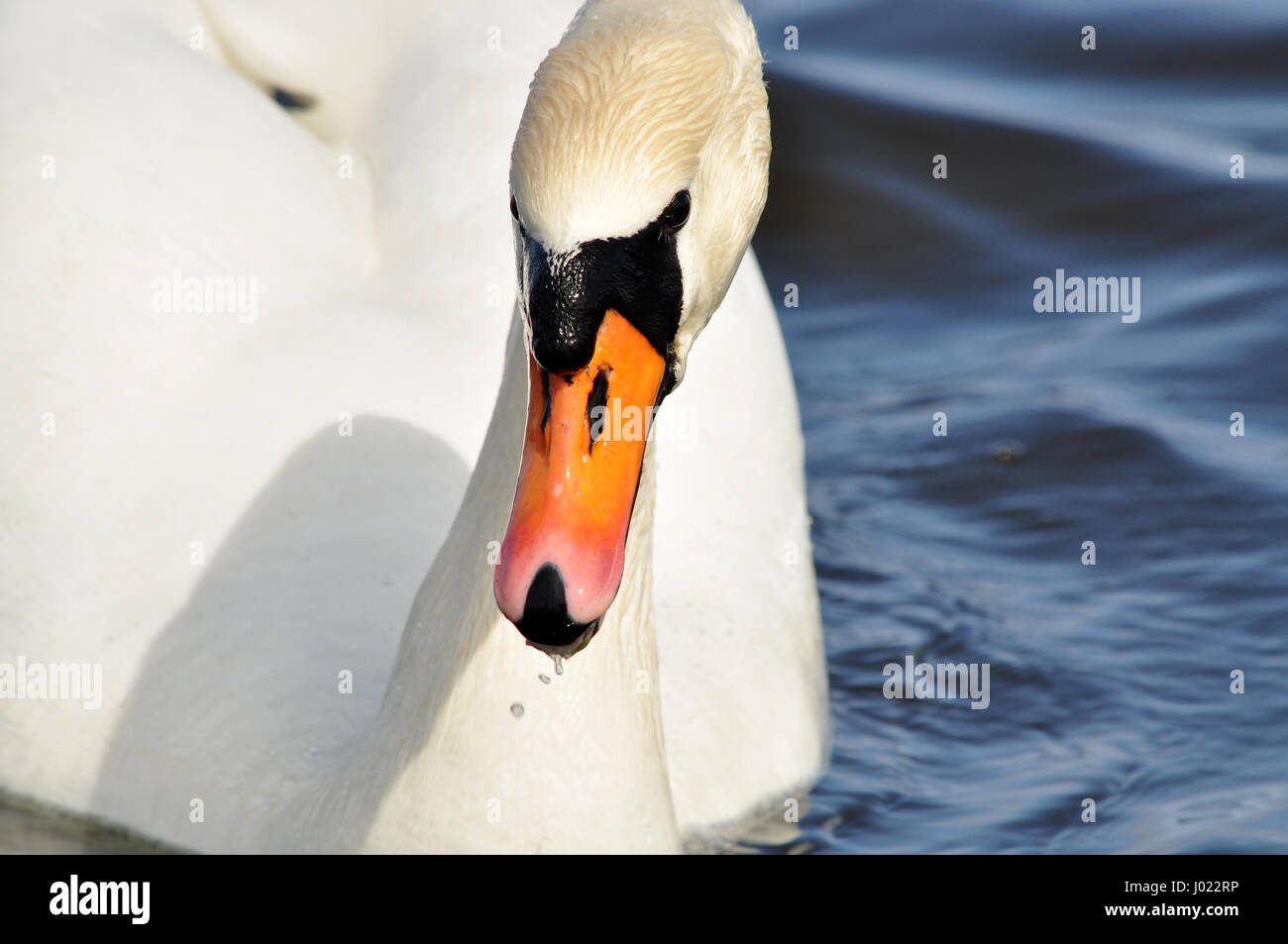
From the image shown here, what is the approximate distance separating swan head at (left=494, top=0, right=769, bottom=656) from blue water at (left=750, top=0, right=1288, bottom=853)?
165 centimetres

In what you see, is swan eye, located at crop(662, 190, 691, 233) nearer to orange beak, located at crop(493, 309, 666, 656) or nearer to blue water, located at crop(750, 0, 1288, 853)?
orange beak, located at crop(493, 309, 666, 656)

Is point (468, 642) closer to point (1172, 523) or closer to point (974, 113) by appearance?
point (1172, 523)

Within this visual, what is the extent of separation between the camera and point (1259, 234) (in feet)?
23.2

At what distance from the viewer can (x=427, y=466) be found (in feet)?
13.6

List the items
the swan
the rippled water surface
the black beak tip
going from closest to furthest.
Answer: the black beak tip → the swan → the rippled water surface

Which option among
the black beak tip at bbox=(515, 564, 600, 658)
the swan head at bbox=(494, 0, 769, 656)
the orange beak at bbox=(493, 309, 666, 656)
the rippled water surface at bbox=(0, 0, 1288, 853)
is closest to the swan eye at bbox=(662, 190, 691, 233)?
the swan head at bbox=(494, 0, 769, 656)

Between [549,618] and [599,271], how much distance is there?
0.45 m

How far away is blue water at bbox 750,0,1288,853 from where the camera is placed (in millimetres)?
4504

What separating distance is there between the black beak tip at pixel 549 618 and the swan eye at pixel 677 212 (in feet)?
1.68

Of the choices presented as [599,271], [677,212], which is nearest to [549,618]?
[599,271]

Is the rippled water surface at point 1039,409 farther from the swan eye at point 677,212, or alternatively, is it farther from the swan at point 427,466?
the swan eye at point 677,212

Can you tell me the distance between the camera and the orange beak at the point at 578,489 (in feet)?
8.17

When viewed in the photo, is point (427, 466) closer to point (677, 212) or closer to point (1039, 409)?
point (677, 212)

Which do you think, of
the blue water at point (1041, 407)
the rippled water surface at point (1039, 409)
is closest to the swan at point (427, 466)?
the rippled water surface at point (1039, 409)
